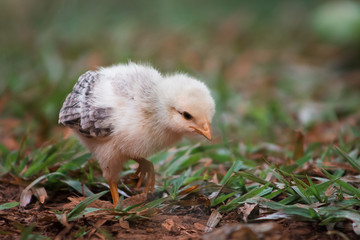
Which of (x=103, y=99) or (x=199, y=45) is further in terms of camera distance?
(x=199, y=45)

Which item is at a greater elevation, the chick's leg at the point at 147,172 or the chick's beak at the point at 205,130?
the chick's beak at the point at 205,130

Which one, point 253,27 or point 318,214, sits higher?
point 253,27

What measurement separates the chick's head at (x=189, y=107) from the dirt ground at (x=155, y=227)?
0.51 metres

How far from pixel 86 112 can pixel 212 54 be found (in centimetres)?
493

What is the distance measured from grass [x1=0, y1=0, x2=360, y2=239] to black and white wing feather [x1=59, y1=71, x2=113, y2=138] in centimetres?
40

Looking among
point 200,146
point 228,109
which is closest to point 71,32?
point 228,109

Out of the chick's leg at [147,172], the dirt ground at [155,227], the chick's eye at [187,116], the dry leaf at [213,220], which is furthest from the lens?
the chick's leg at [147,172]

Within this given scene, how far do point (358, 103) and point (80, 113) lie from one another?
3927 millimetres

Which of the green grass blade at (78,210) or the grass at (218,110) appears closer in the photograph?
the green grass blade at (78,210)

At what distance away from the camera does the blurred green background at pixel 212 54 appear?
189 inches

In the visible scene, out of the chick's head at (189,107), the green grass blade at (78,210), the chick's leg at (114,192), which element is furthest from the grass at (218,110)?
the chick's head at (189,107)

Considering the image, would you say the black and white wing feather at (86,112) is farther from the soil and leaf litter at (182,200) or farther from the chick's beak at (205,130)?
the chick's beak at (205,130)

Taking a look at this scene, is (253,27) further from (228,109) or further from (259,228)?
(259,228)

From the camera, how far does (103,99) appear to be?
8.94ft
